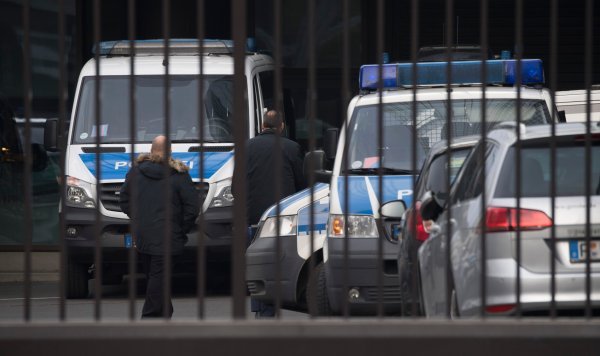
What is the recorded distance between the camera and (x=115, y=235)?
44.2 feet

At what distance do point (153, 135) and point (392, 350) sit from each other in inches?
323

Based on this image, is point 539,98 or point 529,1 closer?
point 539,98

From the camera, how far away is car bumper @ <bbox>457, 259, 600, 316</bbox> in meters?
5.83

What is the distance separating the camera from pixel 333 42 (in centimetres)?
1806

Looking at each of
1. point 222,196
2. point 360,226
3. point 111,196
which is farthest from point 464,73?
point 111,196

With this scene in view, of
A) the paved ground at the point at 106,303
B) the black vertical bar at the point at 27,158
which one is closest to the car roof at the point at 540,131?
the black vertical bar at the point at 27,158

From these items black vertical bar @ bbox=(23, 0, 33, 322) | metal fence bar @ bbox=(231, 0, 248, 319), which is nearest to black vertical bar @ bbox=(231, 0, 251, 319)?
metal fence bar @ bbox=(231, 0, 248, 319)

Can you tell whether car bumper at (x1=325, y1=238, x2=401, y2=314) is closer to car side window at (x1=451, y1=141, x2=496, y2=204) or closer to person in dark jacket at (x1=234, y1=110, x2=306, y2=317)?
car side window at (x1=451, y1=141, x2=496, y2=204)

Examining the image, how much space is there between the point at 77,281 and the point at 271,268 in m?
4.03

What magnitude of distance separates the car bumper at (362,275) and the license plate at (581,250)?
1.88 metres

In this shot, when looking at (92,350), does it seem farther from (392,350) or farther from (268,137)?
(268,137)

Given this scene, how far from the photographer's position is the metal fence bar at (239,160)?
18.1 feet

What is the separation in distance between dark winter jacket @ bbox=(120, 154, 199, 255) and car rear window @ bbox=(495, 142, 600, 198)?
13.5 feet

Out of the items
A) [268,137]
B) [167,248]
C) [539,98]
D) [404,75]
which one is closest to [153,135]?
[268,137]
